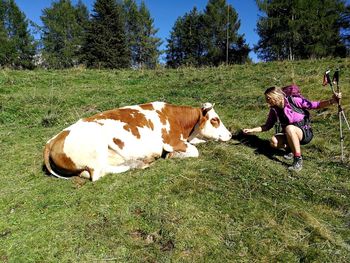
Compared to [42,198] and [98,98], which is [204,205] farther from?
[98,98]

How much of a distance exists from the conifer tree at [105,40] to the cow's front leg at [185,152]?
38.7 m

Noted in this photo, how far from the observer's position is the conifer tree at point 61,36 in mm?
52969

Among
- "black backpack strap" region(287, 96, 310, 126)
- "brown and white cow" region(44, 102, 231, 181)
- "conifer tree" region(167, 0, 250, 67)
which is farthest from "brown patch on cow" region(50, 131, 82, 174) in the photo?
"conifer tree" region(167, 0, 250, 67)

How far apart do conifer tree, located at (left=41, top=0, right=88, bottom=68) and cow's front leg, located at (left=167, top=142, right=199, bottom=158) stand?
48.8 meters

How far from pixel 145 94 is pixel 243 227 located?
25.1ft

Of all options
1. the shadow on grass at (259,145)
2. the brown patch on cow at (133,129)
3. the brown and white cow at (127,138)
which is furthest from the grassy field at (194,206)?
the brown patch on cow at (133,129)

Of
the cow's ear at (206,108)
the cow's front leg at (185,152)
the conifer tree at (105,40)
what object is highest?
the conifer tree at (105,40)

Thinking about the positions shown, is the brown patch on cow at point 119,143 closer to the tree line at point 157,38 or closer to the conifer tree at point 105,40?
the tree line at point 157,38

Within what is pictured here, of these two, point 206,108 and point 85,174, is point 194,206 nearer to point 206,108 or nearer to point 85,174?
point 85,174

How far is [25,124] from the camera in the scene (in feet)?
31.6

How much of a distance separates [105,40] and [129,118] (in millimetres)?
41466

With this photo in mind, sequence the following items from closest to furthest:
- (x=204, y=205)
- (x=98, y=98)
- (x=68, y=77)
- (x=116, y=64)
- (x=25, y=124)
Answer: (x=204, y=205), (x=25, y=124), (x=98, y=98), (x=68, y=77), (x=116, y=64)

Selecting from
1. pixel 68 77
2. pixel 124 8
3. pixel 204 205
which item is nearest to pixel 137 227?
pixel 204 205

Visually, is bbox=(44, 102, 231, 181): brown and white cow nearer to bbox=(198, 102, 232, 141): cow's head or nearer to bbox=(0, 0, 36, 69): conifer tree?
bbox=(198, 102, 232, 141): cow's head
